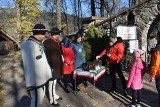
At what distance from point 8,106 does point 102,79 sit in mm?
3669

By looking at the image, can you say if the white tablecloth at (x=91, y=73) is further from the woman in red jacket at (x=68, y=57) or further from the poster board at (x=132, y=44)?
the poster board at (x=132, y=44)

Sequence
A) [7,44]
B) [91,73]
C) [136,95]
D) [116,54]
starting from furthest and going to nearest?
[7,44] < [116,54] < [91,73] < [136,95]

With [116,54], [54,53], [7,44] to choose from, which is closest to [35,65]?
[54,53]

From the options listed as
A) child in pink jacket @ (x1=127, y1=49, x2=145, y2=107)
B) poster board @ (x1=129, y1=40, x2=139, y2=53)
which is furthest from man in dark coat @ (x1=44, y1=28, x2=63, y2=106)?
poster board @ (x1=129, y1=40, x2=139, y2=53)

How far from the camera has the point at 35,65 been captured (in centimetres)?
424

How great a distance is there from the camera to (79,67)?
6.97m

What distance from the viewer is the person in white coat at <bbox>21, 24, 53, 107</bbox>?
417 cm

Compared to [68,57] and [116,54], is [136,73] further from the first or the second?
[68,57]

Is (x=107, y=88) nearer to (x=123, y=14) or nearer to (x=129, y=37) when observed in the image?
(x=129, y=37)

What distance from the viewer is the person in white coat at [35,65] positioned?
4172 millimetres

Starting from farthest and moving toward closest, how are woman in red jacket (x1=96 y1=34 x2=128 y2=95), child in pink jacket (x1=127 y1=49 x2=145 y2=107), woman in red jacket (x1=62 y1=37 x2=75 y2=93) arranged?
woman in red jacket (x1=62 y1=37 x2=75 y2=93)
woman in red jacket (x1=96 y1=34 x2=128 y2=95)
child in pink jacket (x1=127 y1=49 x2=145 y2=107)

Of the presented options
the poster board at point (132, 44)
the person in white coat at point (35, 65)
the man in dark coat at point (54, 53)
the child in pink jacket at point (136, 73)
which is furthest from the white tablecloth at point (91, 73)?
the poster board at point (132, 44)

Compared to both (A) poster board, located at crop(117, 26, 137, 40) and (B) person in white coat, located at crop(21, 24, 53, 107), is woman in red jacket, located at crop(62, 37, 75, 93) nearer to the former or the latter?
(B) person in white coat, located at crop(21, 24, 53, 107)

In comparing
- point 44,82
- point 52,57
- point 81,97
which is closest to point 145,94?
point 81,97
